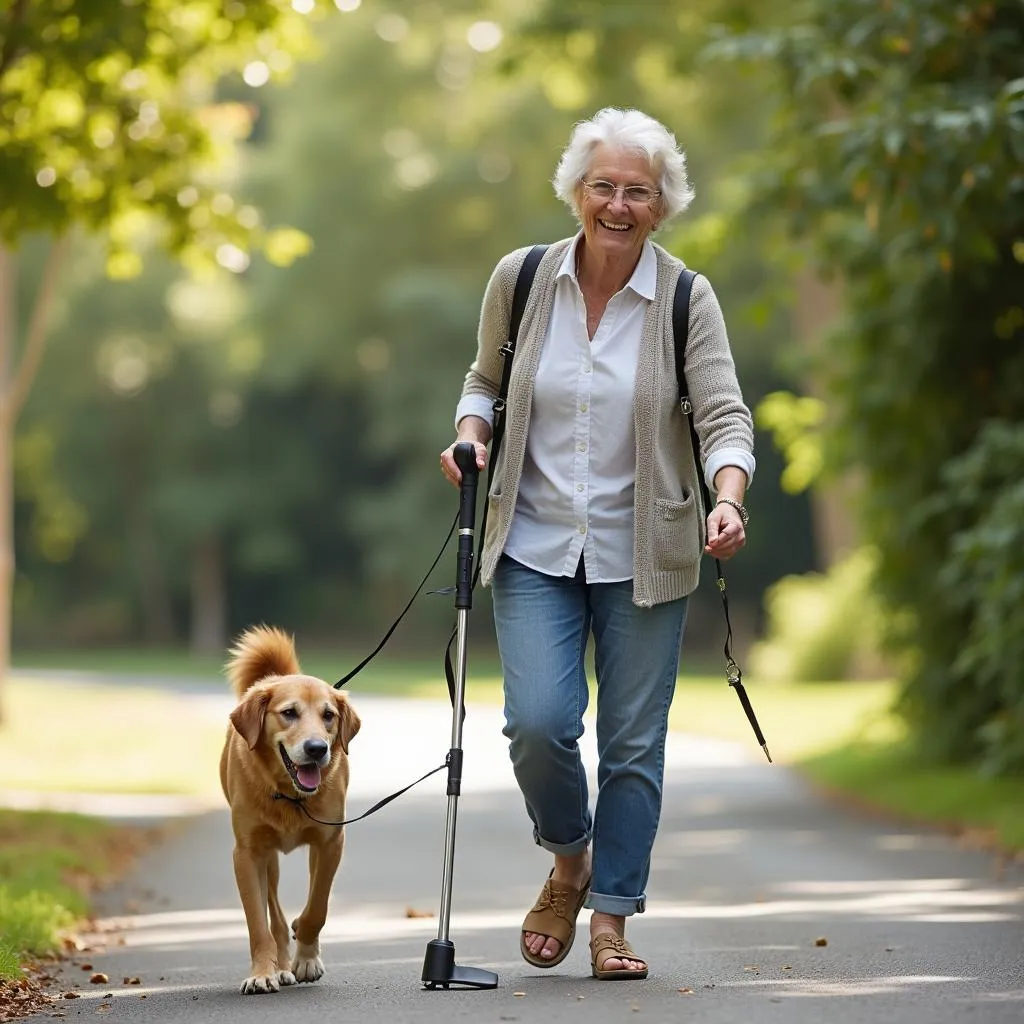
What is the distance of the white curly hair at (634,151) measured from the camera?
5.84 m

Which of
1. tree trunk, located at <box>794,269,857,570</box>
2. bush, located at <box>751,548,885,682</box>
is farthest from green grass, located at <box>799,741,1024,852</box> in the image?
bush, located at <box>751,548,885,682</box>

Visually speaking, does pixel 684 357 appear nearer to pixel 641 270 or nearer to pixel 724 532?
pixel 641 270

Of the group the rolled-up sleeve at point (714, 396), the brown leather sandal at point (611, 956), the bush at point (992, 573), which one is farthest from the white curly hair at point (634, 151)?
the bush at point (992, 573)

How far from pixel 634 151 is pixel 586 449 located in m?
0.88

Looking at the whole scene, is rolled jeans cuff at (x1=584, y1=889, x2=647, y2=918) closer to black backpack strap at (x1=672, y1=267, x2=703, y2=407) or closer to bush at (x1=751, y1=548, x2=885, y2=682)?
black backpack strap at (x1=672, y1=267, x2=703, y2=407)

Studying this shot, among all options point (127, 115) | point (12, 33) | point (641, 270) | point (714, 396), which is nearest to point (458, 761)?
point (714, 396)

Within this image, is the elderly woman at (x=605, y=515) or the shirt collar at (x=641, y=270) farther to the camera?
the shirt collar at (x=641, y=270)

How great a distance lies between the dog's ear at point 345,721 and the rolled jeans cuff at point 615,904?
0.88 m

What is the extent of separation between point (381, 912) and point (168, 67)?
6.86 m

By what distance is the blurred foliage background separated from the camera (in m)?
10.9

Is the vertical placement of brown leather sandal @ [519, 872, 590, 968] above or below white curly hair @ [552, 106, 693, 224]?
below

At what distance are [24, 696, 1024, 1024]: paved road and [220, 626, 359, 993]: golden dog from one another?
244mm

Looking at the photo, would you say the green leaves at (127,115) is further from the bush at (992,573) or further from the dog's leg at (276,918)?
the dog's leg at (276,918)

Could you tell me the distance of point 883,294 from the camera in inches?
493
